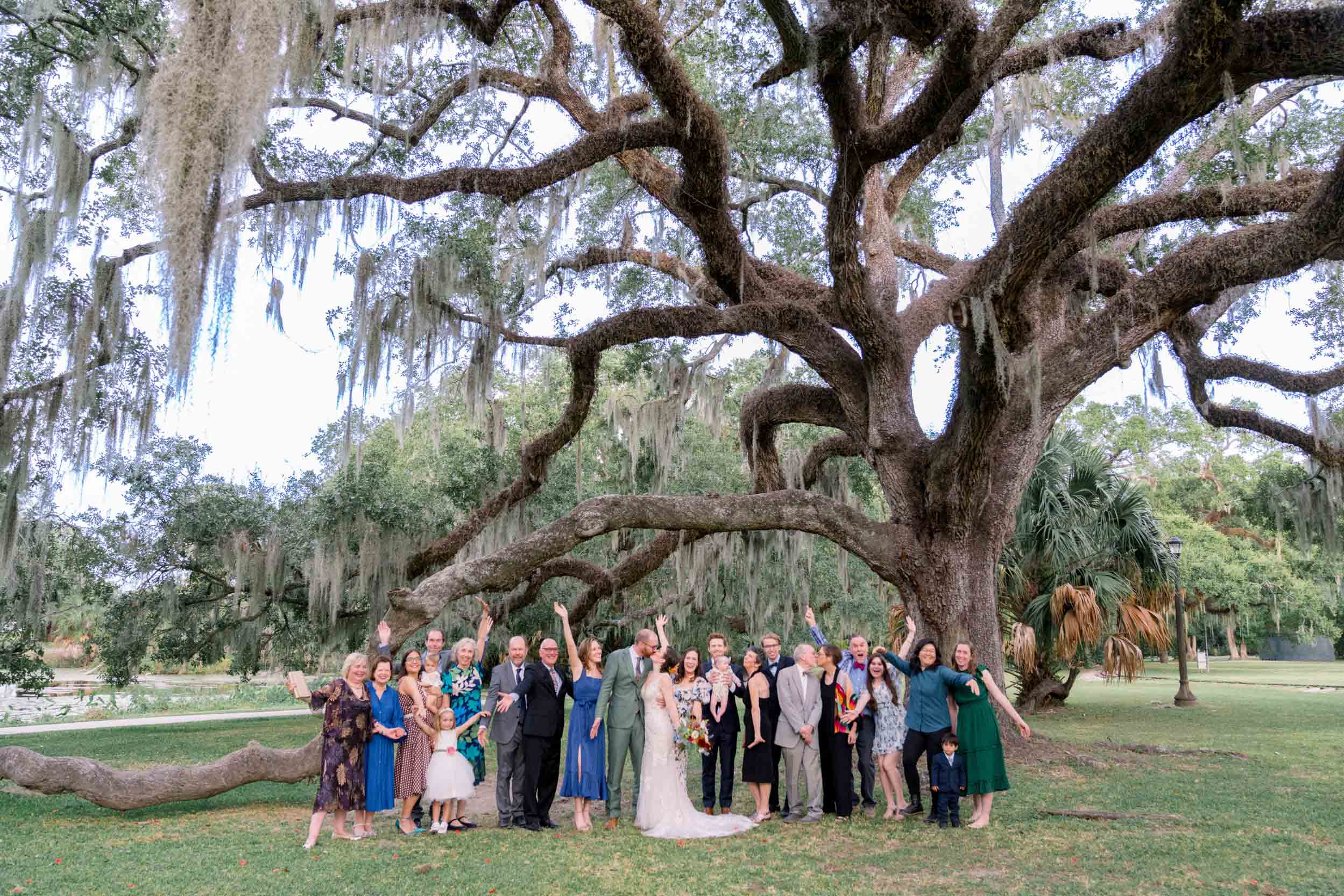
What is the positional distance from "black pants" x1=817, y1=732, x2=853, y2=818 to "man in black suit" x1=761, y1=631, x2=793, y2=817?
31 cm

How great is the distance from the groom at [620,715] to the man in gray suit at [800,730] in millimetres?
1016

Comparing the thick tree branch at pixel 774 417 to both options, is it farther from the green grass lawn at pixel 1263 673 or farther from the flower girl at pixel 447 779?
the green grass lawn at pixel 1263 673

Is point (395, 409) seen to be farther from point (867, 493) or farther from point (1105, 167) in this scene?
point (1105, 167)

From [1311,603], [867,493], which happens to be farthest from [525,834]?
[1311,603]

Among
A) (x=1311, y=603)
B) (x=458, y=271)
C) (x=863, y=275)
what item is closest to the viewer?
(x=863, y=275)

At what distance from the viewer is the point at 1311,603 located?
27.0 meters

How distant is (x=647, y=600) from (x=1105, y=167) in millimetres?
12741

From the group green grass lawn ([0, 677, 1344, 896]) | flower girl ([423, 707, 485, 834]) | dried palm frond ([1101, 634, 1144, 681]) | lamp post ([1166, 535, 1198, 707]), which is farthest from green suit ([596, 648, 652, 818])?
lamp post ([1166, 535, 1198, 707])

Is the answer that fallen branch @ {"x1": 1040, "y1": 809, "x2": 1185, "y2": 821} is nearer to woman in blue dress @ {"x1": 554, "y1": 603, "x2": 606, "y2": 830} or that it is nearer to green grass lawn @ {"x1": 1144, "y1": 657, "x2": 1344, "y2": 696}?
woman in blue dress @ {"x1": 554, "y1": 603, "x2": 606, "y2": 830}

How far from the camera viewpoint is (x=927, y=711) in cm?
634

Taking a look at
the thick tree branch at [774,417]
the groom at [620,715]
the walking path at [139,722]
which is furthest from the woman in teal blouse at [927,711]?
the walking path at [139,722]

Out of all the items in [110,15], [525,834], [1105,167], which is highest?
[110,15]

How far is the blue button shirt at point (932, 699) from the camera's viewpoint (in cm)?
625

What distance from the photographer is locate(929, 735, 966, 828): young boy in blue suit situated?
6055mm
